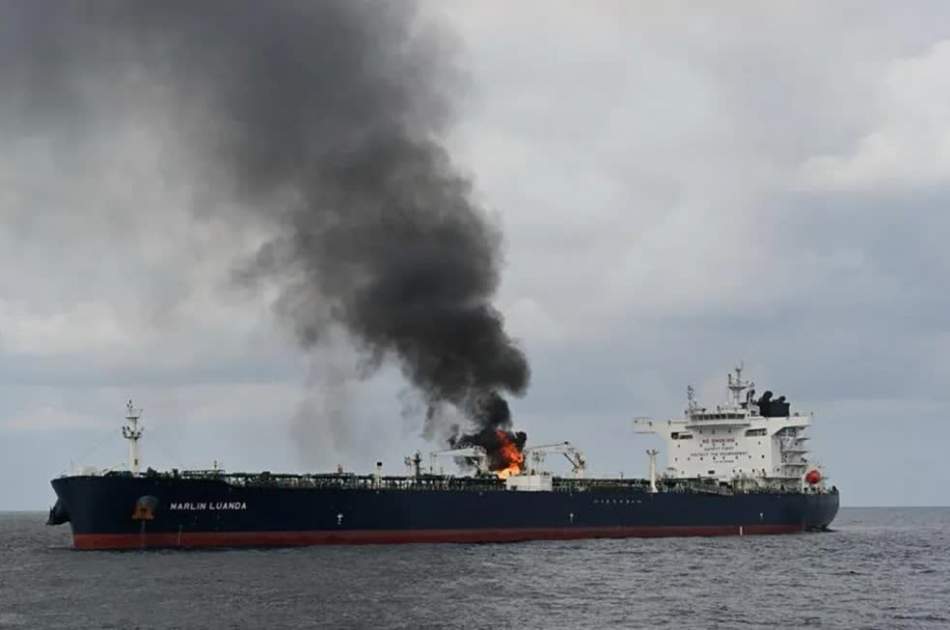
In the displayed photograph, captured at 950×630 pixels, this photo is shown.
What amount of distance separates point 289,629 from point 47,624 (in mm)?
8359

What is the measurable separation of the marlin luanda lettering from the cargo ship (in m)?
0.05

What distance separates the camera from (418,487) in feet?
220

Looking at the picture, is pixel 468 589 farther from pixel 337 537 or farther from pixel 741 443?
pixel 741 443

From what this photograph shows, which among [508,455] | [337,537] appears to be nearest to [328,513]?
[337,537]

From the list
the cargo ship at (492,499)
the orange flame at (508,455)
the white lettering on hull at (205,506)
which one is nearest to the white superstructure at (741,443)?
the cargo ship at (492,499)

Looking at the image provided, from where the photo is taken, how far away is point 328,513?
61594mm

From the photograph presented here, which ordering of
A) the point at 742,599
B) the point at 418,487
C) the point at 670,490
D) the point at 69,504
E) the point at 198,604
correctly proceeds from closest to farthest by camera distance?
the point at 198,604
the point at 742,599
the point at 69,504
the point at 418,487
the point at 670,490

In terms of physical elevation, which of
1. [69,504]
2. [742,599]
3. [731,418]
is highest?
[731,418]

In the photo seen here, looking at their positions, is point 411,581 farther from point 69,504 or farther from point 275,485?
point 69,504

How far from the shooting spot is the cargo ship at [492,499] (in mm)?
58062

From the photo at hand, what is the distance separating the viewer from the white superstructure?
92000 millimetres

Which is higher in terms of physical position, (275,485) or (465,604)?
(275,485)

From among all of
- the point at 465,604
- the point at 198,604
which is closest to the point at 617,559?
the point at 465,604

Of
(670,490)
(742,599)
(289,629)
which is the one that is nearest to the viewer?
(289,629)
